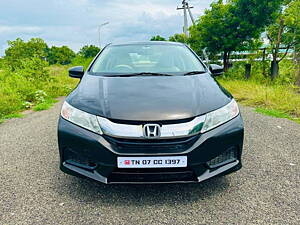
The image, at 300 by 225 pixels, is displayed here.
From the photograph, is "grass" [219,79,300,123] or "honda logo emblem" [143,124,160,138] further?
"grass" [219,79,300,123]

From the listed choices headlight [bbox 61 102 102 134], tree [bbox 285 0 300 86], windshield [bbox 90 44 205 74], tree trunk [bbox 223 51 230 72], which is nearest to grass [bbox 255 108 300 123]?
windshield [bbox 90 44 205 74]

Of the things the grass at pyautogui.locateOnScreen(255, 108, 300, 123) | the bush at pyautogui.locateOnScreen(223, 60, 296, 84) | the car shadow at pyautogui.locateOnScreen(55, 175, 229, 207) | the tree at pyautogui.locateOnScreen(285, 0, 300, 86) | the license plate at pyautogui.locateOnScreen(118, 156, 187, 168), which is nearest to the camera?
the license plate at pyautogui.locateOnScreen(118, 156, 187, 168)

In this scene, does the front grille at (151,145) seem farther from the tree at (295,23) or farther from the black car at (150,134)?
the tree at (295,23)

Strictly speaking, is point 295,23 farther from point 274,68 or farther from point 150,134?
point 150,134

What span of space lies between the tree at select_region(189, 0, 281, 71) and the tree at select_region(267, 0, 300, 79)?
0.47 meters

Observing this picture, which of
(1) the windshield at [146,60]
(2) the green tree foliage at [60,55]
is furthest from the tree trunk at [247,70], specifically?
(2) the green tree foliage at [60,55]

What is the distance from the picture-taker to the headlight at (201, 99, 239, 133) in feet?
6.49

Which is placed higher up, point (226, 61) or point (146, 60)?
point (146, 60)

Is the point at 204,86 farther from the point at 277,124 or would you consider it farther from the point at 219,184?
Result: the point at 277,124

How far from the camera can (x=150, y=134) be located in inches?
73.5

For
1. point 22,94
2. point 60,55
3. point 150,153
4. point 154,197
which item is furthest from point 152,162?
point 60,55

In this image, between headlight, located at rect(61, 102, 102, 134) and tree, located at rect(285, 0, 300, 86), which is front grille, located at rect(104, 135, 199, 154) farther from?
tree, located at rect(285, 0, 300, 86)

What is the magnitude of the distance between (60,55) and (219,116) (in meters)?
72.7

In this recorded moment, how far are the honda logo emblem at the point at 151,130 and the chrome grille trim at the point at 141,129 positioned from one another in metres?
0.02
